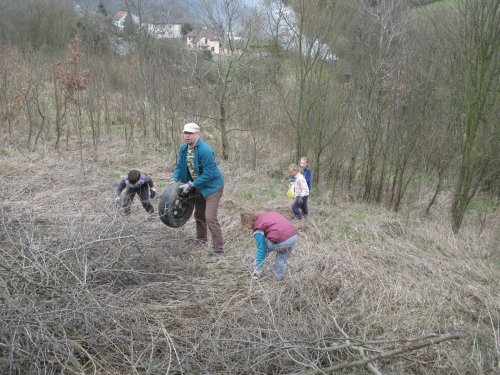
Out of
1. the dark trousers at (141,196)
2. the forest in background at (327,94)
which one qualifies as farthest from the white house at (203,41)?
the dark trousers at (141,196)

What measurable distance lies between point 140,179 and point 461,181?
6.61 m

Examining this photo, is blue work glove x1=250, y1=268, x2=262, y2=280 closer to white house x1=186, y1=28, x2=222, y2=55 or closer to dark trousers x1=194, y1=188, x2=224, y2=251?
dark trousers x1=194, y1=188, x2=224, y2=251

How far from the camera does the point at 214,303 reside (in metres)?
4.26

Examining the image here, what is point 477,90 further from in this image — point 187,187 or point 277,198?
point 187,187

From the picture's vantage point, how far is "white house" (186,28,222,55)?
12935mm

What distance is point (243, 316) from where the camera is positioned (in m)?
3.99

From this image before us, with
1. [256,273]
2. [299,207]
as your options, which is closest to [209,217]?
[256,273]

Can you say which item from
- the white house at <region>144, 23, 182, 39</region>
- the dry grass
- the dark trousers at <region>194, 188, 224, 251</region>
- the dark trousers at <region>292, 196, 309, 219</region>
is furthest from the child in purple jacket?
the white house at <region>144, 23, 182, 39</region>

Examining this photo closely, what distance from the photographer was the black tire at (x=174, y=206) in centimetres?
520

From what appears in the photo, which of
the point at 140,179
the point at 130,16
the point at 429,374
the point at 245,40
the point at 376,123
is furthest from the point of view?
the point at 130,16

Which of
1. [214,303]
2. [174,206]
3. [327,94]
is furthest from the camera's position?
[327,94]

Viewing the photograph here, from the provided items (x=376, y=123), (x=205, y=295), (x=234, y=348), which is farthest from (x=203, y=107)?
(x=234, y=348)

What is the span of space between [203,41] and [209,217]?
10.2 meters

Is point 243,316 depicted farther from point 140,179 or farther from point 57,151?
point 57,151
